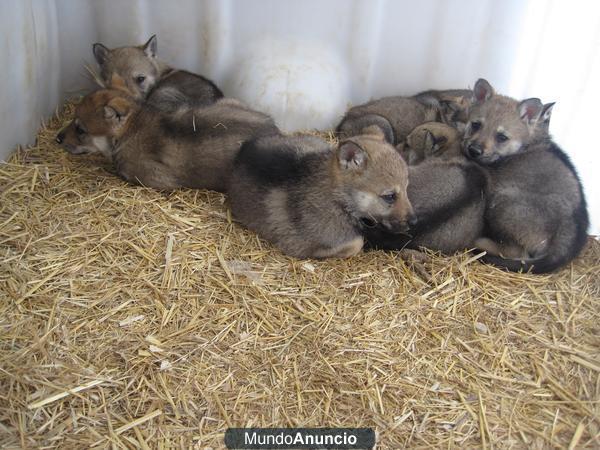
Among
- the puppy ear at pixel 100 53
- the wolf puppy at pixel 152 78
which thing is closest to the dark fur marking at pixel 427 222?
the wolf puppy at pixel 152 78

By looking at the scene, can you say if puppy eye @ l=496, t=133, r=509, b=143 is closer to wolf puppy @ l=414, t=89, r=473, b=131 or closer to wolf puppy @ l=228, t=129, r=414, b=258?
wolf puppy @ l=414, t=89, r=473, b=131

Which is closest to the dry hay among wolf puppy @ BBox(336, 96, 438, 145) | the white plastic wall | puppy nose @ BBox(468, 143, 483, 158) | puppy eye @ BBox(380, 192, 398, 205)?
puppy eye @ BBox(380, 192, 398, 205)

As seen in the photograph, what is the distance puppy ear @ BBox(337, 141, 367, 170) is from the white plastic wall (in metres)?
1.73

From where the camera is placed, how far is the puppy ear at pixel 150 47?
5.66 metres

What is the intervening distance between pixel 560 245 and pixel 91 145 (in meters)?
4.03

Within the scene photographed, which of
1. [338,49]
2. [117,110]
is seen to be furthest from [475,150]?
[117,110]

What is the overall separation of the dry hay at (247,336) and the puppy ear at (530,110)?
4.49ft

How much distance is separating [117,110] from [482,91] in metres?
3.34

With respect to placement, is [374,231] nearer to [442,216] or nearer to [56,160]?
[442,216]

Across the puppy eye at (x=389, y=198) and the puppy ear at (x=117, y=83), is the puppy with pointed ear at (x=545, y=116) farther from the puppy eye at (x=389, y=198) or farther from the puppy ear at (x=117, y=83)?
the puppy ear at (x=117, y=83)

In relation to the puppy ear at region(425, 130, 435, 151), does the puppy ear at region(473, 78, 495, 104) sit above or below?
above

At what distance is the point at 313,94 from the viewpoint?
18.7 ft

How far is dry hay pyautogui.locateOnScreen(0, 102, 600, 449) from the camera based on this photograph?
120 inches

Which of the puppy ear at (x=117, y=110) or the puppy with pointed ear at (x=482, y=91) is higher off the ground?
the puppy with pointed ear at (x=482, y=91)
